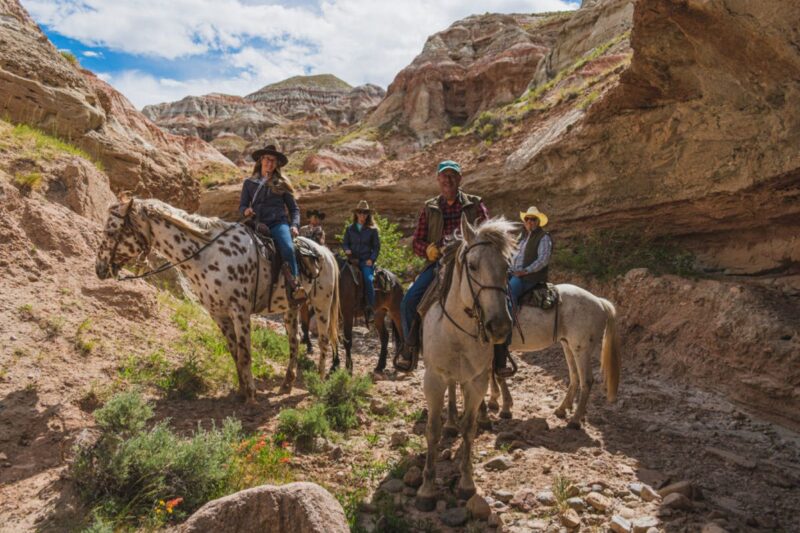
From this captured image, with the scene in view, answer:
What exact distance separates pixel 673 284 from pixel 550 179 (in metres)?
5.44

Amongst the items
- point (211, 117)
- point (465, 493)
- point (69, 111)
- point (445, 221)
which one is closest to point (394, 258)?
point (69, 111)

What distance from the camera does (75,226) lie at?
6.75 metres

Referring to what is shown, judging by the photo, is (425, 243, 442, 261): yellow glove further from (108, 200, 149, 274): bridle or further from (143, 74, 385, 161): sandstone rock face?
(143, 74, 385, 161): sandstone rock face

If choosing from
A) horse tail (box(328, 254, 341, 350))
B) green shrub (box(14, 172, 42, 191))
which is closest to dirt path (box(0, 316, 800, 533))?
horse tail (box(328, 254, 341, 350))

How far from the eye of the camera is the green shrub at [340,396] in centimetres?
590

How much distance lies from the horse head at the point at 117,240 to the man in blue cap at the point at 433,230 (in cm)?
382

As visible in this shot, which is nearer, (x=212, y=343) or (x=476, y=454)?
(x=476, y=454)

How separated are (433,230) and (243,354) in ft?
10.1

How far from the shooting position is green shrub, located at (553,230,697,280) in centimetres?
1047

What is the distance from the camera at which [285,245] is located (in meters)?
6.84

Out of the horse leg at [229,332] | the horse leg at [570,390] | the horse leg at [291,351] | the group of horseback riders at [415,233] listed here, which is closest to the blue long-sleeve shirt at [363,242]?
the group of horseback riders at [415,233]

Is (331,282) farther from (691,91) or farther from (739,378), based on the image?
(691,91)

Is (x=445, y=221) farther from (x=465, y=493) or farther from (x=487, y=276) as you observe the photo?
(x=465, y=493)

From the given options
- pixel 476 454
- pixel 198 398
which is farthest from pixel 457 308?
→ pixel 198 398
